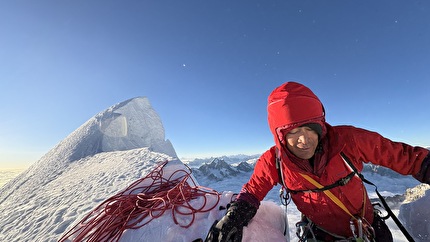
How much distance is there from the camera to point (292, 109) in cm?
164

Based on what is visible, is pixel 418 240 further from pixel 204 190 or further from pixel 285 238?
pixel 204 190

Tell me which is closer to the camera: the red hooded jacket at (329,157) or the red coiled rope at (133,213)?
the red hooded jacket at (329,157)

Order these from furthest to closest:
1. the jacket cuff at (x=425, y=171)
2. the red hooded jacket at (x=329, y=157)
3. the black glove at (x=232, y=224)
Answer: the black glove at (x=232, y=224)
the red hooded jacket at (x=329, y=157)
the jacket cuff at (x=425, y=171)

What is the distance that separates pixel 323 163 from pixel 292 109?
54 centimetres

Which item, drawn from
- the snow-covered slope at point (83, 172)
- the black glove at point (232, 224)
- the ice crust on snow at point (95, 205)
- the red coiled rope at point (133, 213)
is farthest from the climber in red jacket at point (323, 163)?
the snow-covered slope at point (83, 172)

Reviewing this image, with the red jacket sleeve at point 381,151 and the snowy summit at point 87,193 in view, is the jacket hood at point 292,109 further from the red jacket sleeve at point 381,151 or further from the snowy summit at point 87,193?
the snowy summit at point 87,193

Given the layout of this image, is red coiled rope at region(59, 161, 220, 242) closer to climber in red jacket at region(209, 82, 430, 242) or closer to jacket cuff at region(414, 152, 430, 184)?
climber in red jacket at region(209, 82, 430, 242)

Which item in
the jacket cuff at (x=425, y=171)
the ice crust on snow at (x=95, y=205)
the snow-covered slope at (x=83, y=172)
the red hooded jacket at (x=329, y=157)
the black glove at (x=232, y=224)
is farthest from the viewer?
the snow-covered slope at (x=83, y=172)

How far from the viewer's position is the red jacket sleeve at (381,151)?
1.52 meters

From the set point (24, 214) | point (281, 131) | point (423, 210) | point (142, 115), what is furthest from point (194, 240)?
point (142, 115)

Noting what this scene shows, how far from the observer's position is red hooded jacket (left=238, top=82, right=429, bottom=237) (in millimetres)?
1577

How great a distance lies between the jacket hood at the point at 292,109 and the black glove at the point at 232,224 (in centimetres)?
66

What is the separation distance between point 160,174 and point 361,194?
269 cm

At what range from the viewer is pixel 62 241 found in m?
2.20
